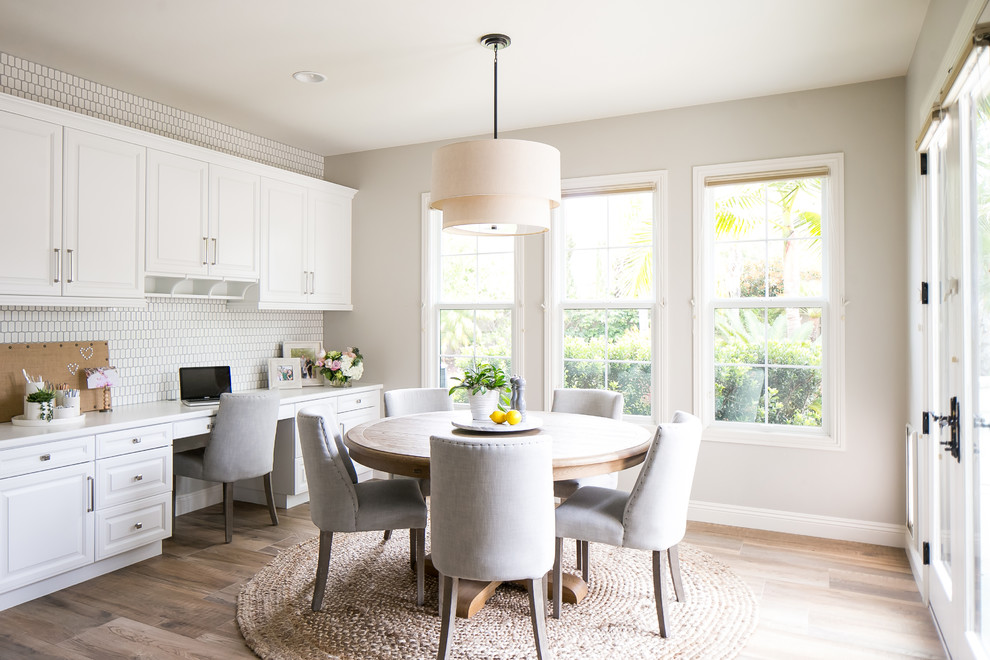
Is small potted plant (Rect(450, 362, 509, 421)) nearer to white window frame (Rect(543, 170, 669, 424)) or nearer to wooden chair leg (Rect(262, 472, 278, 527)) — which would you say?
white window frame (Rect(543, 170, 669, 424))

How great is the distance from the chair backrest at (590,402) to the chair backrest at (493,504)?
5.04 ft

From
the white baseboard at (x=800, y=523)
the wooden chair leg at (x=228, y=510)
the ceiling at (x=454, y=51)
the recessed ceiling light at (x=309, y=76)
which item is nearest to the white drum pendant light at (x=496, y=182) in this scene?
the ceiling at (x=454, y=51)

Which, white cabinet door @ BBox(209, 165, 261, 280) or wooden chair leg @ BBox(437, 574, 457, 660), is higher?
white cabinet door @ BBox(209, 165, 261, 280)

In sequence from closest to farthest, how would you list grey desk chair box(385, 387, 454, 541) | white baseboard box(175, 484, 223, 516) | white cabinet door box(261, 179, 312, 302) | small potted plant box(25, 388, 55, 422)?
1. small potted plant box(25, 388, 55, 422)
2. grey desk chair box(385, 387, 454, 541)
3. white baseboard box(175, 484, 223, 516)
4. white cabinet door box(261, 179, 312, 302)

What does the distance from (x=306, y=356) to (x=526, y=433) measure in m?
2.85

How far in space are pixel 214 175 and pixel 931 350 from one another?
411 centimetres

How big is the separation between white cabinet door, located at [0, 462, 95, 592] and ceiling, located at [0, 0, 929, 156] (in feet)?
6.97

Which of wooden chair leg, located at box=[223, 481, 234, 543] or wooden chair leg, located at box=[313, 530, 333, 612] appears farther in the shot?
wooden chair leg, located at box=[223, 481, 234, 543]

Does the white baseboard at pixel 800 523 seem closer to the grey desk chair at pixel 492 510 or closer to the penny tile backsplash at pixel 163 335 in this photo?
the grey desk chair at pixel 492 510

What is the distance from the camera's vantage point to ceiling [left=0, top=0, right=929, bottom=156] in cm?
293

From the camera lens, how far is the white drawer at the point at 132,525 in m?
3.28

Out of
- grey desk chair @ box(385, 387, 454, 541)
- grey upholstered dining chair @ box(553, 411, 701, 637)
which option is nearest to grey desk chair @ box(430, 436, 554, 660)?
grey upholstered dining chair @ box(553, 411, 701, 637)

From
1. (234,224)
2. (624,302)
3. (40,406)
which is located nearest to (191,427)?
(40,406)

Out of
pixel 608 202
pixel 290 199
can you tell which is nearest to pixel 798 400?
pixel 608 202
